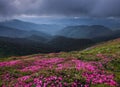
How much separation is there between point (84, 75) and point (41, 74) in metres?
4.10

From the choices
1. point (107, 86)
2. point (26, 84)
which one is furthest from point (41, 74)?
point (107, 86)

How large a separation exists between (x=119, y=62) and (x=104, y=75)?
8.82 m

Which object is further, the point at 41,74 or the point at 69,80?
the point at 41,74

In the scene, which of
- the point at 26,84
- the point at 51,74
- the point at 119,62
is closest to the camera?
the point at 26,84

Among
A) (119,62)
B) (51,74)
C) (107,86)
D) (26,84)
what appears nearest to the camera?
(107,86)

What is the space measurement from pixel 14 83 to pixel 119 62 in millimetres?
15088

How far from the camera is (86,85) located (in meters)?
16.5

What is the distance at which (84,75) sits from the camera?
1880 centimetres

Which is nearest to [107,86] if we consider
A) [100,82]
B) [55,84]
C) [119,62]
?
[100,82]

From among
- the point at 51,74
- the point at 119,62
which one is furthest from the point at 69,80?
the point at 119,62

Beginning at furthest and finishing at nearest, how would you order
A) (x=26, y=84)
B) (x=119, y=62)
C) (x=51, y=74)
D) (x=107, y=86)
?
(x=119, y=62) < (x=51, y=74) < (x=26, y=84) < (x=107, y=86)

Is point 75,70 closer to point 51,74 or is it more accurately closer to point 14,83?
point 51,74

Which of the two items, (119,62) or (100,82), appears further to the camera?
(119,62)

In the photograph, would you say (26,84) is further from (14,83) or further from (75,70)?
(75,70)
